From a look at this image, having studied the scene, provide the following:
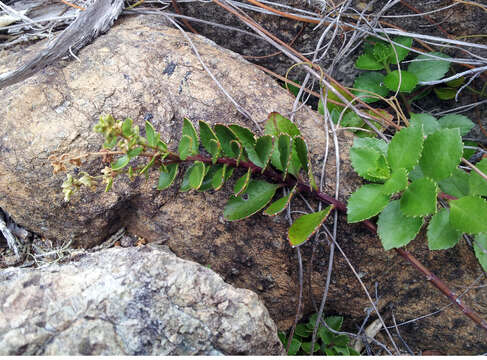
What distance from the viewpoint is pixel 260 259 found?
1482mm

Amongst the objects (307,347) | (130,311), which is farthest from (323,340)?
(130,311)

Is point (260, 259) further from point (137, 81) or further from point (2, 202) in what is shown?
point (2, 202)

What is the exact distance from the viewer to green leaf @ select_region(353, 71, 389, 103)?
1.81m

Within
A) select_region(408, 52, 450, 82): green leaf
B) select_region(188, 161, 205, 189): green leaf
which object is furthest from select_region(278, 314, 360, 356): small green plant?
select_region(408, 52, 450, 82): green leaf

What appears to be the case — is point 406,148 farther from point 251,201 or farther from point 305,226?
point 251,201

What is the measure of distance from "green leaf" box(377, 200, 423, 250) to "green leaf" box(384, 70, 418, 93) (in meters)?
0.67

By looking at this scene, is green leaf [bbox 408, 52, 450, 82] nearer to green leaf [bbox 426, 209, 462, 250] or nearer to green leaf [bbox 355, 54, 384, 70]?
green leaf [bbox 355, 54, 384, 70]

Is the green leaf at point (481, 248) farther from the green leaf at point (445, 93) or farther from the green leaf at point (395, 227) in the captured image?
the green leaf at point (445, 93)

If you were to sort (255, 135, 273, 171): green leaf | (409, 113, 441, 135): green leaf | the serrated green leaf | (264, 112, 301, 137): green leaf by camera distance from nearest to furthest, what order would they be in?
the serrated green leaf < (255, 135, 273, 171): green leaf < (264, 112, 301, 137): green leaf < (409, 113, 441, 135): green leaf

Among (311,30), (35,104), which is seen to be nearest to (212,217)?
(35,104)

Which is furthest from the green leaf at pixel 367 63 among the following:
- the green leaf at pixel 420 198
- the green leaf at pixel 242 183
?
the green leaf at pixel 242 183

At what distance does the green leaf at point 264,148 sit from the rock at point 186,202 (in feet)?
0.67

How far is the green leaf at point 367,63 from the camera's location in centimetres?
179

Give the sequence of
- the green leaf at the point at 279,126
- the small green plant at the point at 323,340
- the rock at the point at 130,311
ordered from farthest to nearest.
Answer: the small green plant at the point at 323,340, the green leaf at the point at 279,126, the rock at the point at 130,311
